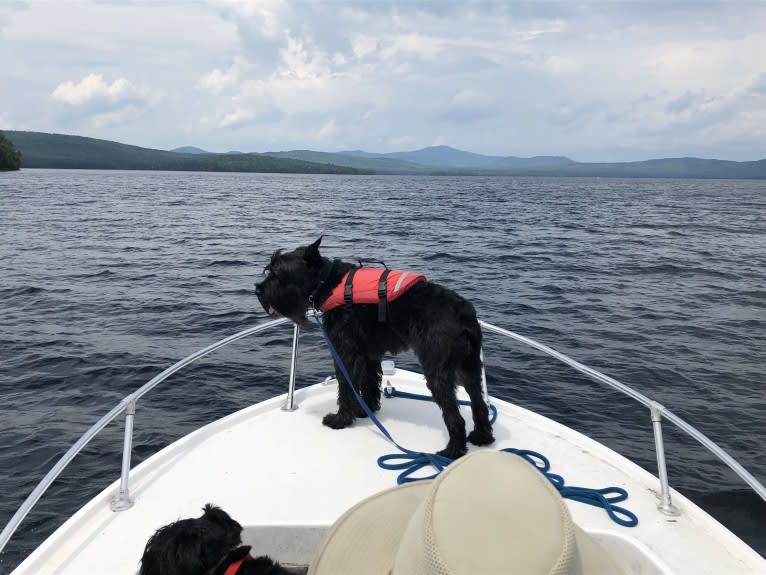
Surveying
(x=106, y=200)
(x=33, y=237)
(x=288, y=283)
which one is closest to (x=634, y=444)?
(x=288, y=283)

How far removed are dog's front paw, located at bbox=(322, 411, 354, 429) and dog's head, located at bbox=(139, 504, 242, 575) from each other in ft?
9.07

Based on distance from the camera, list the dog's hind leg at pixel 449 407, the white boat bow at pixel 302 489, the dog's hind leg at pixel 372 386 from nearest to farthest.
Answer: the white boat bow at pixel 302 489 → the dog's hind leg at pixel 449 407 → the dog's hind leg at pixel 372 386

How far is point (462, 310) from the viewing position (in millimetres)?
4840

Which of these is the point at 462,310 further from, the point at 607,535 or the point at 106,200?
the point at 106,200

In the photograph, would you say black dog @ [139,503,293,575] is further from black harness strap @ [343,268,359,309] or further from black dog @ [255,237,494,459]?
black harness strap @ [343,268,359,309]

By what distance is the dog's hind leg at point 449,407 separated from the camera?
15.7ft

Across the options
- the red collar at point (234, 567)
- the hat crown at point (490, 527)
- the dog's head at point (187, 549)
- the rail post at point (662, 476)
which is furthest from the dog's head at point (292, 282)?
the hat crown at point (490, 527)

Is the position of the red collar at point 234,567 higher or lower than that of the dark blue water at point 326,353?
higher

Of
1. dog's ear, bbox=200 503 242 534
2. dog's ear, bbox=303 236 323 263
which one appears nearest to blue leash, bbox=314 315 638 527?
dog's ear, bbox=303 236 323 263

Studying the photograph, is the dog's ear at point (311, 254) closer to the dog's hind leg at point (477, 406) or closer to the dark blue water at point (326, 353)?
the dog's hind leg at point (477, 406)

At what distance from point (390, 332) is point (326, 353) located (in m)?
6.91

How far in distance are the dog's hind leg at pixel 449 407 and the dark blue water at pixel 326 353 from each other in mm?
4224

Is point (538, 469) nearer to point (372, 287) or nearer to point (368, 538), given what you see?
point (368, 538)

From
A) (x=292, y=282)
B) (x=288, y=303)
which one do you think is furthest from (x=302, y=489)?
(x=292, y=282)
